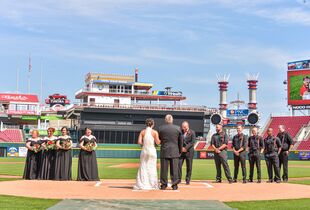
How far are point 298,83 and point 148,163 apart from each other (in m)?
63.3

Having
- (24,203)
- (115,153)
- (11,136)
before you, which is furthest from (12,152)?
(24,203)

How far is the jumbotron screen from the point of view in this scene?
72.6 metres

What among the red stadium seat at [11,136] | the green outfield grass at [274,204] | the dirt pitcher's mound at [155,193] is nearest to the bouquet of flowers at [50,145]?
the dirt pitcher's mound at [155,193]

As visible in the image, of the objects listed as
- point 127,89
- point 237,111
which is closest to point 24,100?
point 127,89

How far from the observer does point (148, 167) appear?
13812 mm

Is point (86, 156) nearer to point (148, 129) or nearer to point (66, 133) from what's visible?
point (66, 133)

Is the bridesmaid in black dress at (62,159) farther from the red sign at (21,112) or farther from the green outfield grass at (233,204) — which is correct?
the red sign at (21,112)

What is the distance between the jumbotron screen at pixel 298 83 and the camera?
72562 mm

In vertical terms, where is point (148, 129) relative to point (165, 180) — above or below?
above

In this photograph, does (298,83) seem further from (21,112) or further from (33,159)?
(33,159)

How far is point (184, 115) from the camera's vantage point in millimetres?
91312

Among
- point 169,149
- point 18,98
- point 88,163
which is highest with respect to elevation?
point 18,98

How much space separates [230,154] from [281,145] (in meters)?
40.2

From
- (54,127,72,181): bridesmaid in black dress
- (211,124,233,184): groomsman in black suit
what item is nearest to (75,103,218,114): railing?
(54,127,72,181): bridesmaid in black dress
